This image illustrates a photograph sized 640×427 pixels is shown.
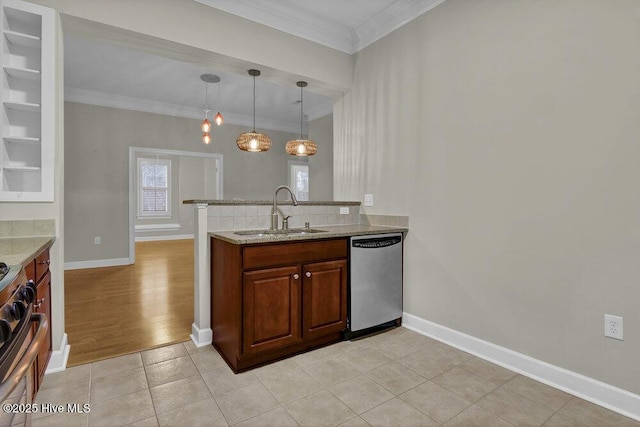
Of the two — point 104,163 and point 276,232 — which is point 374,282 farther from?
point 104,163

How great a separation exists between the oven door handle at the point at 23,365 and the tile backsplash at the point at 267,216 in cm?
166

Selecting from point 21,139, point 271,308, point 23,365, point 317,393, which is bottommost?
point 317,393

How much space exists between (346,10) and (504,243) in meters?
2.41

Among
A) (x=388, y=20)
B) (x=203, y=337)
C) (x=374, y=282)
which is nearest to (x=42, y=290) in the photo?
(x=203, y=337)

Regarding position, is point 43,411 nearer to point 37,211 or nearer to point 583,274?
point 37,211

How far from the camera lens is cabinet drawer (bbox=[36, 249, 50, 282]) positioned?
1.82 m

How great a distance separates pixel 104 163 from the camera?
5473 millimetres

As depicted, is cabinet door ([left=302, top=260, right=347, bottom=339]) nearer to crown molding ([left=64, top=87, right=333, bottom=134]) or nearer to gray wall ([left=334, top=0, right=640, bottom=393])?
gray wall ([left=334, top=0, right=640, bottom=393])

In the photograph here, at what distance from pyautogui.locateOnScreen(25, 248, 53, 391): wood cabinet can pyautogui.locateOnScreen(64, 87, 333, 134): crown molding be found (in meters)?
4.35

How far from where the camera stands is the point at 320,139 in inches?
246

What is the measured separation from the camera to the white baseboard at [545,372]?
1.78 m

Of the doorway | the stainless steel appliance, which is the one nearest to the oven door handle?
the stainless steel appliance

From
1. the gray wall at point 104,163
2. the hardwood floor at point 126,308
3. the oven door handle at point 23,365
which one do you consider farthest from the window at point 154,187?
the oven door handle at point 23,365

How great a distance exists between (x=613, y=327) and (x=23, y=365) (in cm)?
255
